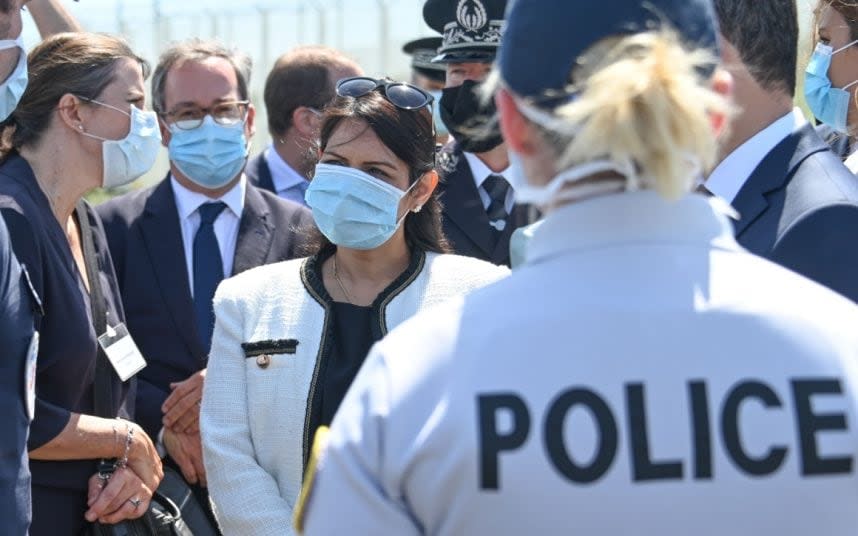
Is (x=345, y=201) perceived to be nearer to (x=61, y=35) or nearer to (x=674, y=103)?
(x=61, y=35)

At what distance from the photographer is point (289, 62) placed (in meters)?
6.27

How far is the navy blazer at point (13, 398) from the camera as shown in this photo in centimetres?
304

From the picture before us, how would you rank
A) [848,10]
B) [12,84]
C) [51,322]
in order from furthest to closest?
[848,10]
[51,322]
[12,84]

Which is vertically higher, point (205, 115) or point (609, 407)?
point (205, 115)

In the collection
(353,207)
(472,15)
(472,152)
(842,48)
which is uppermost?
(472,15)

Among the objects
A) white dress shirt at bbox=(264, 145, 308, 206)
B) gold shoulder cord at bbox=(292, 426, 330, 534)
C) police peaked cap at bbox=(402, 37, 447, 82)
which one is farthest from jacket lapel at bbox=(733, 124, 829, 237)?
police peaked cap at bbox=(402, 37, 447, 82)

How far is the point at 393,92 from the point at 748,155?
117cm

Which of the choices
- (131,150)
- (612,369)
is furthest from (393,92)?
(612,369)

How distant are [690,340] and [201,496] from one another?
3.01 metres

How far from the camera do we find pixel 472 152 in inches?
199

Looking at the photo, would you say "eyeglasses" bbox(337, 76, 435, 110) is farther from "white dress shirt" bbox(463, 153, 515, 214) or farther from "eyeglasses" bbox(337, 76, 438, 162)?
"white dress shirt" bbox(463, 153, 515, 214)

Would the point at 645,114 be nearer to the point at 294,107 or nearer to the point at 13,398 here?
the point at 13,398

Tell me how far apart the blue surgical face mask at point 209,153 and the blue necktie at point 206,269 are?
6.3 inches

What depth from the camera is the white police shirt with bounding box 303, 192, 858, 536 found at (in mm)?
1703
